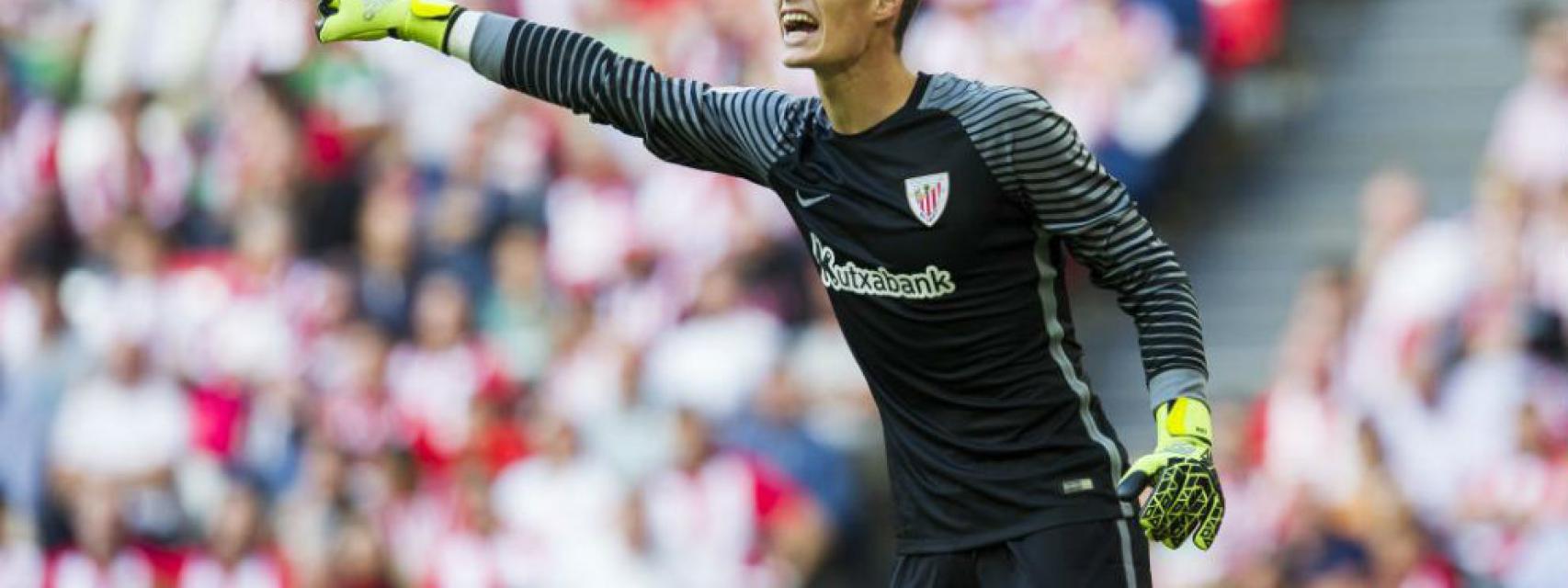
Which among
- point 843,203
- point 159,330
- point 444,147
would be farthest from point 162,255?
point 843,203

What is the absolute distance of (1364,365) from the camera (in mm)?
10430

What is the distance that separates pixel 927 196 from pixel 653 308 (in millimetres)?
6596

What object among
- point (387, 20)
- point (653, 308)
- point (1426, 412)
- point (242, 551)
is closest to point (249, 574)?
point (242, 551)

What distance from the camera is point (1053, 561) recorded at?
18.5 ft

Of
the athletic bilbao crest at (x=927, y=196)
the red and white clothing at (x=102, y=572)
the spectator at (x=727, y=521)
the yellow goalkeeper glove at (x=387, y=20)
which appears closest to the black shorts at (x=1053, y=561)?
the athletic bilbao crest at (x=927, y=196)

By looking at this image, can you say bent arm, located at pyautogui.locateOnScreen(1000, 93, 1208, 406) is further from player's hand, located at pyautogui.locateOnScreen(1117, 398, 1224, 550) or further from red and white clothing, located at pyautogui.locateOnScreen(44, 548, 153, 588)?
red and white clothing, located at pyautogui.locateOnScreen(44, 548, 153, 588)

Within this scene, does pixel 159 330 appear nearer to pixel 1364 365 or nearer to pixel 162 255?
pixel 162 255

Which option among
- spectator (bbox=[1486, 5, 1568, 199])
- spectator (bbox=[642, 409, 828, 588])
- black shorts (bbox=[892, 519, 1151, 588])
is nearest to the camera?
black shorts (bbox=[892, 519, 1151, 588])

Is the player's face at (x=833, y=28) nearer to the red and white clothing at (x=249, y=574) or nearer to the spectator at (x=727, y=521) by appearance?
the spectator at (x=727, y=521)

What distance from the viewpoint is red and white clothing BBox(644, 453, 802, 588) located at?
1087 cm

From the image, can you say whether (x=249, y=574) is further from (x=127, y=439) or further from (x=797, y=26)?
(x=797, y=26)

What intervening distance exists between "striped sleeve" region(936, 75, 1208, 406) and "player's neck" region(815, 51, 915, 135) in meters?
0.11

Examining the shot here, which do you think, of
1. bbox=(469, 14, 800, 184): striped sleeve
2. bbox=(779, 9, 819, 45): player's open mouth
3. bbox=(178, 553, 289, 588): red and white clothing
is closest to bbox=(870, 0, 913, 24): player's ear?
bbox=(779, 9, 819, 45): player's open mouth

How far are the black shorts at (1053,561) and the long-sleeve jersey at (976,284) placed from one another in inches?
1.2
